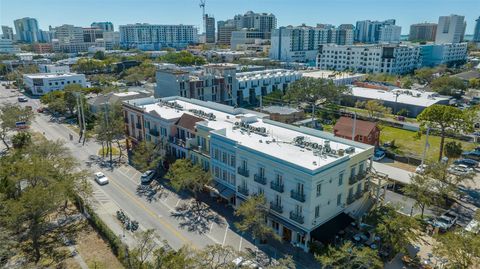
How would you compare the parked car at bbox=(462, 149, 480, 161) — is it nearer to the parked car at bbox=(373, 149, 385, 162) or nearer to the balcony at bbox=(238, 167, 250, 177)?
the parked car at bbox=(373, 149, 385, 162)

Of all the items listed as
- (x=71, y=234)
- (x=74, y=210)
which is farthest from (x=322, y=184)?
(x=74, y=210)

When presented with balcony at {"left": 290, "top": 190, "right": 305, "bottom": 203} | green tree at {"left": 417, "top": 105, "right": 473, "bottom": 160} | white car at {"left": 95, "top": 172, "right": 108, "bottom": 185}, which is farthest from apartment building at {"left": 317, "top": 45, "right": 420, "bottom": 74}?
white car at {"left": 95, "top": 172, "right": 108, "bottom": 185}

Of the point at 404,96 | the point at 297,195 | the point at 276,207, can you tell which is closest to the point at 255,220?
the point at 276,207

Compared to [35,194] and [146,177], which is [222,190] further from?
[35,194]

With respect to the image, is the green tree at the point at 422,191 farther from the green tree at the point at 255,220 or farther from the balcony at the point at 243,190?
the balcony at the point at 243,190

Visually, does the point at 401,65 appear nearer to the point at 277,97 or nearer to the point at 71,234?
the point at 277,97

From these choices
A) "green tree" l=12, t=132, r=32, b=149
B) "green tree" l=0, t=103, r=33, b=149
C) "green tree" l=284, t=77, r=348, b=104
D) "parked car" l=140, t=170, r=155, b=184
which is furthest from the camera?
"green tree" l=284, t=77, r=348, b=104

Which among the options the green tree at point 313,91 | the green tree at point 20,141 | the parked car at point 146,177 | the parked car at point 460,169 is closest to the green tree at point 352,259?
the parked car at point 146,177
